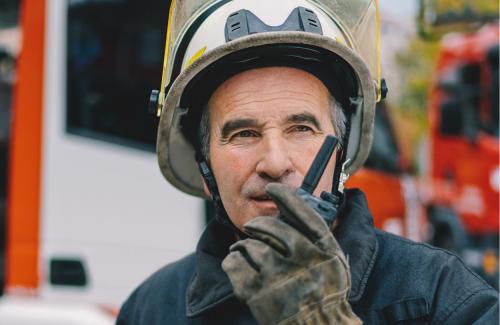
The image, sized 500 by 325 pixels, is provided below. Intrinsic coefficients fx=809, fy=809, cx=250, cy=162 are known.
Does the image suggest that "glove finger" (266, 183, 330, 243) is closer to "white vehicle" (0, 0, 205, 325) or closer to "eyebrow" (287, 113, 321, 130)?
Result: "eyebrow" (287, 113, 321, 130)

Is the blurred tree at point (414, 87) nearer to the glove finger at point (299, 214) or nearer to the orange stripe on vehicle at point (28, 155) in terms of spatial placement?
the orange stripe on vehicle at point (28, 155)

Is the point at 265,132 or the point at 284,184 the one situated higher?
the point at 265,132

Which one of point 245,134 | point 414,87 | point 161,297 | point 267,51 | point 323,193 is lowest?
point 161,297

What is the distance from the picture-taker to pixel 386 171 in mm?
5750

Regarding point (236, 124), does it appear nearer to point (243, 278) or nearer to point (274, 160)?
point (274, 160)

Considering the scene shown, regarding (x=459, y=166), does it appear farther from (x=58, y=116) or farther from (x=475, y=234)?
(x=58, y=116)

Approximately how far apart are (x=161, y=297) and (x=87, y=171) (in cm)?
226

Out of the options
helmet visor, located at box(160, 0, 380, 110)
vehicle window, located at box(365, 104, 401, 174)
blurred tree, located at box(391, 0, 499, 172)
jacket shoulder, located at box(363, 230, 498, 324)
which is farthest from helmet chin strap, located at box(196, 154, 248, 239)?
blurred tree, located at box(391, 0, 499, 172)

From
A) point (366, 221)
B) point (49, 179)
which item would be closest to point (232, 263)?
point (366, 221)

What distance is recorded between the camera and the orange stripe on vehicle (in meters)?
4.27

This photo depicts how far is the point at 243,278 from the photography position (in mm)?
1492

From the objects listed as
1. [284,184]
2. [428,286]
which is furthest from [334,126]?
[428,286]

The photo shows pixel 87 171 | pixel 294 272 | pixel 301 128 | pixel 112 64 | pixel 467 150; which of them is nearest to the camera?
pixel 294 272

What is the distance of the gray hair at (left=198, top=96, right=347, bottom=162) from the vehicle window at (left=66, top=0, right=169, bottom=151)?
2307 millimetres
